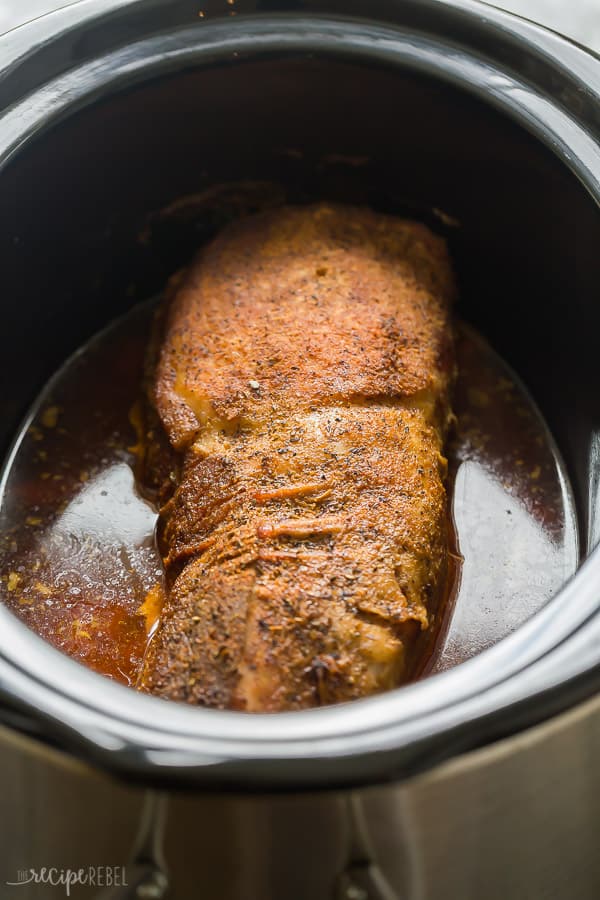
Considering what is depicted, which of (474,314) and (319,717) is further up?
(474,314)

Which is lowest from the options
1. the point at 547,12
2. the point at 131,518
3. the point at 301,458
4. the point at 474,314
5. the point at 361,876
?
the point at 361,876

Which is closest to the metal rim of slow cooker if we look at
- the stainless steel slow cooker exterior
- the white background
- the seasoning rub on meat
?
the stainless steel slow cooker exterior

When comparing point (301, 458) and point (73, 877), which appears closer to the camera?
point (73, 877)

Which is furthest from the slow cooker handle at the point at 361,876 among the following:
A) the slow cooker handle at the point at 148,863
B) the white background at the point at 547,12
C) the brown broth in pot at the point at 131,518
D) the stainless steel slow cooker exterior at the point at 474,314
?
the white background at the point at 547,12

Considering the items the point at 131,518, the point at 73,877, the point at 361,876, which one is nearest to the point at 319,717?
the point at 361,876

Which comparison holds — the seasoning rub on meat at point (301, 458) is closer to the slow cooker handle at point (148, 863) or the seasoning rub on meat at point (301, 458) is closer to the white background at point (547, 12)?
the slow cooker handle at point (148, 863)

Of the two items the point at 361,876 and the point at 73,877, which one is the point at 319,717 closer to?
the point at 361,876

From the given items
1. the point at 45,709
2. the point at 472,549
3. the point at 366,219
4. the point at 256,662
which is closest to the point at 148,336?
the point at 366,219
